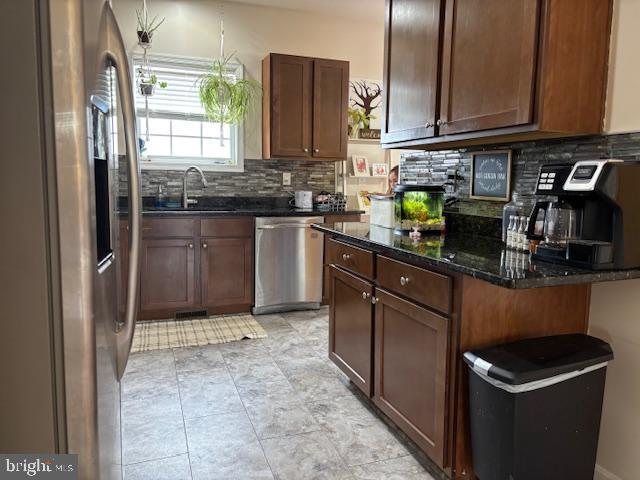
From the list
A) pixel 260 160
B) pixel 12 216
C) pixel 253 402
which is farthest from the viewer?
pixel 260 160

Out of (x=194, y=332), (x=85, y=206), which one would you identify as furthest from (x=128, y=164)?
(x=194, y=332)

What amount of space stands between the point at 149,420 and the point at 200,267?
6.05ft

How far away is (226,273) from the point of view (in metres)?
4.24

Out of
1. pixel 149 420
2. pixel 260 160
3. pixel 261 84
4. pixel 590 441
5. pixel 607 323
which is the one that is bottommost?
pixel 149 420

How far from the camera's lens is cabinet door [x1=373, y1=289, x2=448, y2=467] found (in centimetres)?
188

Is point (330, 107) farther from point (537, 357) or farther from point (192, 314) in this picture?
point (537, 357)

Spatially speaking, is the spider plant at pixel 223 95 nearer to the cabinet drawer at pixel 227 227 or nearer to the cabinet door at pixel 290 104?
the cabinet door at pixel 290 104

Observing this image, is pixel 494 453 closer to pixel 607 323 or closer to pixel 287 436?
pixel 607 323

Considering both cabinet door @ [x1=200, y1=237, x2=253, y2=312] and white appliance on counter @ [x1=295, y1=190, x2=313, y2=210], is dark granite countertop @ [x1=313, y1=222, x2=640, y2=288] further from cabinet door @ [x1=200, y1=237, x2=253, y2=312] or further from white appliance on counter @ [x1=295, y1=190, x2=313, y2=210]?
white appliance on counter @ [x1=295, y1=190, x2=313, y2=210]

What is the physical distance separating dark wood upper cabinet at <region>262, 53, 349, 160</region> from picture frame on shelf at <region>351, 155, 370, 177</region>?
0.50 metres

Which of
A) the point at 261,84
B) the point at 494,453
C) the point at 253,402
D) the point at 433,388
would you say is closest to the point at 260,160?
the point at 261,84

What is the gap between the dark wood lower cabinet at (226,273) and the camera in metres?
4.17

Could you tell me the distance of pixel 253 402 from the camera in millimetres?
2656

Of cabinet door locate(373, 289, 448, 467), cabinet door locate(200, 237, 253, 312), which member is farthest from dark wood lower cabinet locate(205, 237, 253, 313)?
cabinet door locate(373, 289, 448, 467)
